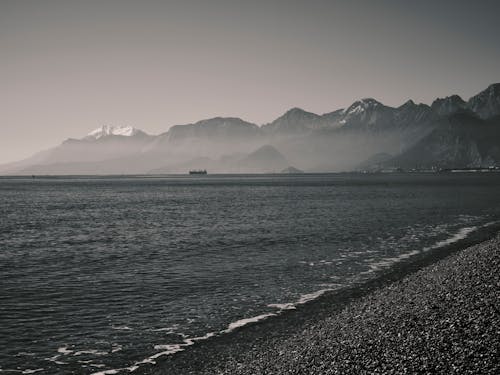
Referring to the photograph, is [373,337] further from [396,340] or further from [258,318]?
[258,318]

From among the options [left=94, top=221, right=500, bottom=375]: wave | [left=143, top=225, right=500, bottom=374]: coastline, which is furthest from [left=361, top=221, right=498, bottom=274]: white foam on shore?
[left=143, top=225, right=500, bottom=374]: coastline

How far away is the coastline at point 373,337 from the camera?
15102mm

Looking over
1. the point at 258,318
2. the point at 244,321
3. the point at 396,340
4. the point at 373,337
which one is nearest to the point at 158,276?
the point at 244,321

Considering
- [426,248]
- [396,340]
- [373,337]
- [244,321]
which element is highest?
[396,340]

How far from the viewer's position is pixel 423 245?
47594mm

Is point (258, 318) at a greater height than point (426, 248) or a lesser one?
lesser

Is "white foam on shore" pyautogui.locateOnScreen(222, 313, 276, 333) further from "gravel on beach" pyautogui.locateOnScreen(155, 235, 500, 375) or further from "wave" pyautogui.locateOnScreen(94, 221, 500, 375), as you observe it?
"gravel on beach" pyautogui.locateOnScreen(155, 235, 500, 375)

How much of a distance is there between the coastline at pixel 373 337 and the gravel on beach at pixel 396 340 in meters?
0.04

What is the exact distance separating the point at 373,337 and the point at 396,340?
105 centimetres

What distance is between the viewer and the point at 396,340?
17141 millimetres

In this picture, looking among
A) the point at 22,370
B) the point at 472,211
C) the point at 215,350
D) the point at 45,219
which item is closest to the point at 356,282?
the point at 215,350

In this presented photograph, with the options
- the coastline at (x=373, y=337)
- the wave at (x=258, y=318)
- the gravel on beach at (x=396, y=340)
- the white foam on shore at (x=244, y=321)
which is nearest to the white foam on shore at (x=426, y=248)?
the wave at (x=258, y=318)

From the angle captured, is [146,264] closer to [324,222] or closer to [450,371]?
[450,371]

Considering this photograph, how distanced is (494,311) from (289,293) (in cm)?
1416
